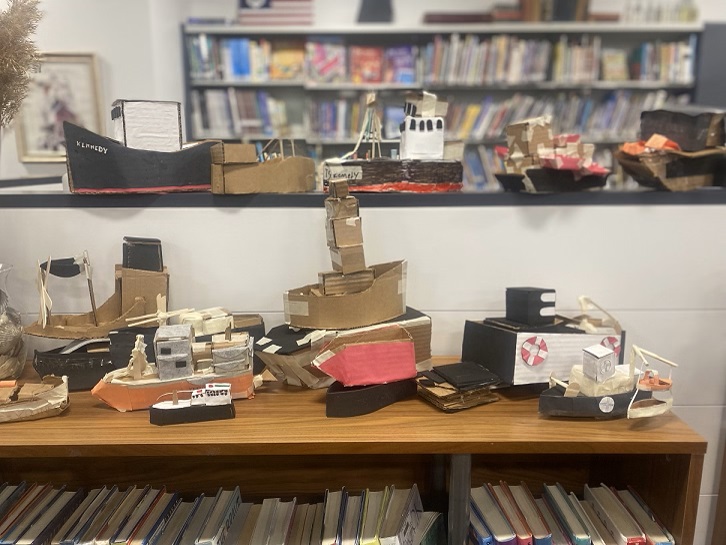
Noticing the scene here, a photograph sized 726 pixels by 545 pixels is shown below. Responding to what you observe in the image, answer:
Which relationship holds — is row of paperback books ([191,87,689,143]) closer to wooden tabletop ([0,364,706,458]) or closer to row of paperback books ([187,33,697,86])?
row of paperback books ([187,33,697,86])

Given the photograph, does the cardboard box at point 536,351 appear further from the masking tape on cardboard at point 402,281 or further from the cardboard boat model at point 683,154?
the cardboard boat model at point 683,154

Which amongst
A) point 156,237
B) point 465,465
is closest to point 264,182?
point 156,237

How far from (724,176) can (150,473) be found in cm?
142

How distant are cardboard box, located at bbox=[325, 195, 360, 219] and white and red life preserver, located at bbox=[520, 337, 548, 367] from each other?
39 cm

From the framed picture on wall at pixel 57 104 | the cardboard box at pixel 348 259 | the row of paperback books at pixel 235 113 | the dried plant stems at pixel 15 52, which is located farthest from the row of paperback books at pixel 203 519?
the row of paperback books at pixel 235 113

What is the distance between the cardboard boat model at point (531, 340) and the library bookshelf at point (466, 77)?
2.41m

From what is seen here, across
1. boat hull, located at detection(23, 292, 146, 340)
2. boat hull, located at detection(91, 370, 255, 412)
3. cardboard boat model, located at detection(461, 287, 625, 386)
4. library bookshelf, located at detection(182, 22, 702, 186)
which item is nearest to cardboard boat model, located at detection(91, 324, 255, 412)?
boat hull, located at detection(91, 370, 255, 412)

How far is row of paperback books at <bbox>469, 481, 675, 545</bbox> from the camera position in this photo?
0.96 m

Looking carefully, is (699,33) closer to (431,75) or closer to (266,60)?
(431,75)

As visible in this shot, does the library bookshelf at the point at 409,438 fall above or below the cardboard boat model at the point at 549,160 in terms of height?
below

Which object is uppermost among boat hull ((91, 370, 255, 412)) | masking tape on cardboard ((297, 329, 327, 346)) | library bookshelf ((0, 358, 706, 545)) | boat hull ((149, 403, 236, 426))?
masking tape on cardboard ((297, 329, 327, 346))

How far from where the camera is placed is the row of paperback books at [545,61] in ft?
10.8

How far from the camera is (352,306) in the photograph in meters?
0.99

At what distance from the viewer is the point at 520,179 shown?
1.14m
